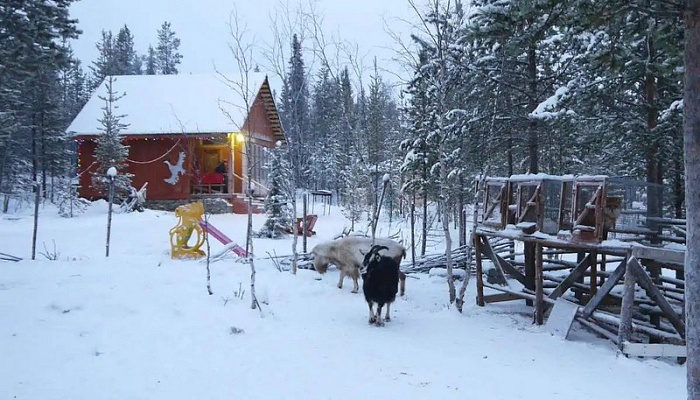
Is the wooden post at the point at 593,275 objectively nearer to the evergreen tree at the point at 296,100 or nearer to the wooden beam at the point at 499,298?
the wooden beam at the point at 499,298

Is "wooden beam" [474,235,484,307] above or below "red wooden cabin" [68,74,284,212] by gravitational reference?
below

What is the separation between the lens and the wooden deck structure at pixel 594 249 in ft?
25.1

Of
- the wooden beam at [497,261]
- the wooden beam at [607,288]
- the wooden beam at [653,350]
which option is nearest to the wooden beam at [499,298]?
the wooden beam at [497,261]

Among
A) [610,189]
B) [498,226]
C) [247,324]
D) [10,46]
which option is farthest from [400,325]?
[10,46]

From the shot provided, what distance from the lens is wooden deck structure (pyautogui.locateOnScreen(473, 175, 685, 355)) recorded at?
765 cm

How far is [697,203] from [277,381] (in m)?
4.55

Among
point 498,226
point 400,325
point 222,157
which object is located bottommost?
point 400,325

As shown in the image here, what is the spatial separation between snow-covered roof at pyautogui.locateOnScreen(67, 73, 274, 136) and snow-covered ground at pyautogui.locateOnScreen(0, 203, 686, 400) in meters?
17.2

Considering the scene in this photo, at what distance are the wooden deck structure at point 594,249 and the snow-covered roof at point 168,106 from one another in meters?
18.2

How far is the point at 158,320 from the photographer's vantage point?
25.7 feet

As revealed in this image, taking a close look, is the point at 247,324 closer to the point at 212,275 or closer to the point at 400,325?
the point at 400,325

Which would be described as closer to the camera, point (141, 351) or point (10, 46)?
point (141, 351)

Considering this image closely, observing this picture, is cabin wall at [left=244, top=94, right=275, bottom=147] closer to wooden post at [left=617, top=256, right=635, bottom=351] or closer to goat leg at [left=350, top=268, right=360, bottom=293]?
goat leg at [left=350, top=268, right=360, bottom=293]

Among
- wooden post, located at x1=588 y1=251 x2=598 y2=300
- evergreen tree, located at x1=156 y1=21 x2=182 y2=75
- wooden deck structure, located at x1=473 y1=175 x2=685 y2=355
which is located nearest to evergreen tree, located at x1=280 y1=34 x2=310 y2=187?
wooden deck structure, located at x1=473 y1=175 x2=685 y2=355
